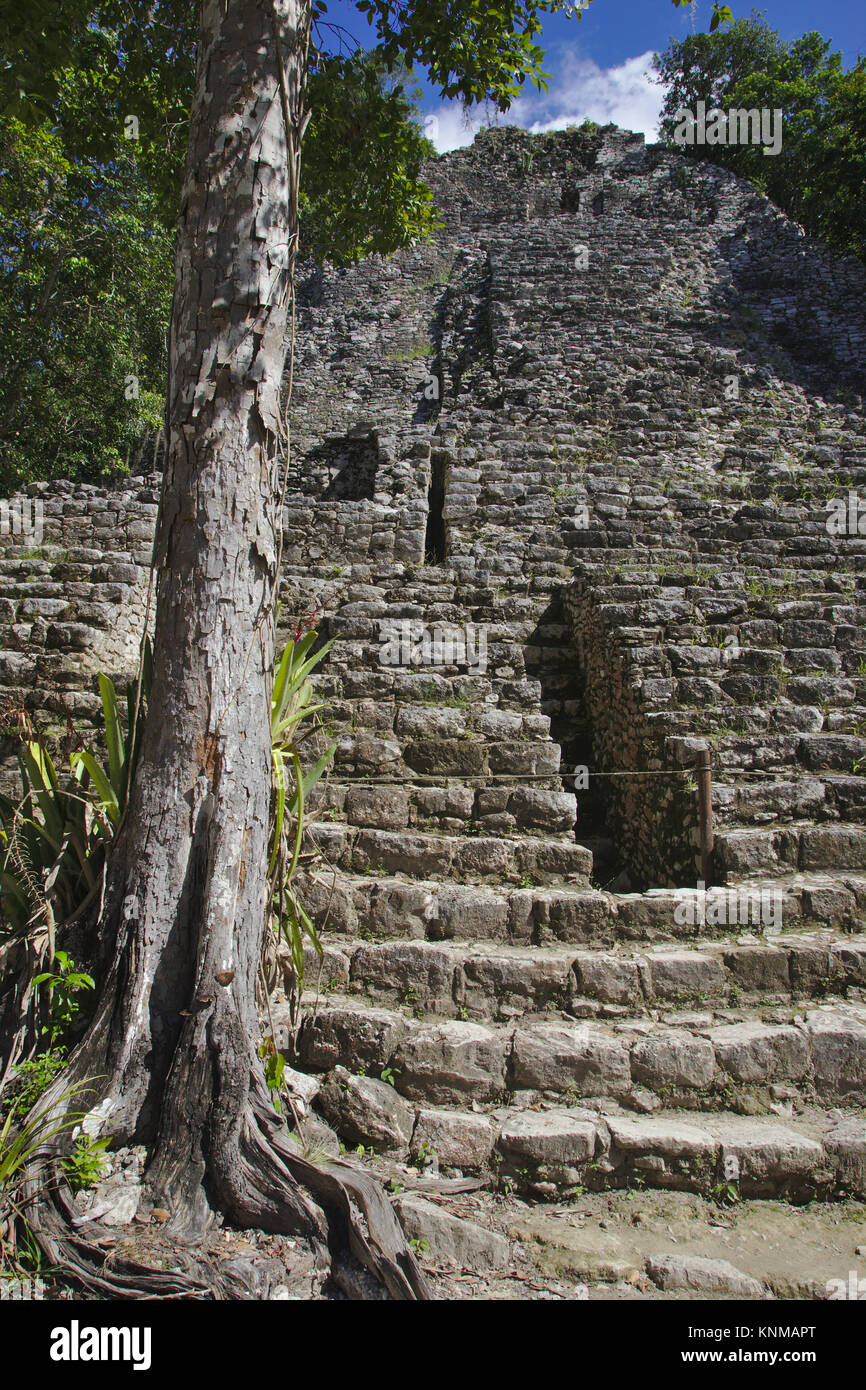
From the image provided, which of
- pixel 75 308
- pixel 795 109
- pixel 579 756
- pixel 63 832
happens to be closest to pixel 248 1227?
pixel 63 832

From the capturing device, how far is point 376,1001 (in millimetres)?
3037

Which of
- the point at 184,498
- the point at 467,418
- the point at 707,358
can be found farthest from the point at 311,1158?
the point at 707,358

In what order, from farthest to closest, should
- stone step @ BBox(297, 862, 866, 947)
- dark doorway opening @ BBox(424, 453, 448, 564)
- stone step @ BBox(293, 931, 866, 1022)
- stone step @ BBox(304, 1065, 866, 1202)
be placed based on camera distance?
dark doorway opening @ BBox(424, 453, 448, 564), stone step @ BBox(297, 862, 866, 947), stone step @ BBox(293, 931, 866, 1022), stone step @ BBox(304, 1065, 866, 1202)

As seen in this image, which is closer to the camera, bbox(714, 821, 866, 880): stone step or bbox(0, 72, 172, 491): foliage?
bbox(714, 821, 866, 880): stone step

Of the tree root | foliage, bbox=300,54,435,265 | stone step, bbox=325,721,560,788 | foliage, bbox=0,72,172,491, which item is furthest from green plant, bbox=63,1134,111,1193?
foliage, bbox=0,72,172,491

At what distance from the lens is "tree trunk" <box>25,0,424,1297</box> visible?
2117 mm

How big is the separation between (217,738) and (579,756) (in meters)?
3.19

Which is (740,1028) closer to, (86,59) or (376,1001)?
(376,1001)

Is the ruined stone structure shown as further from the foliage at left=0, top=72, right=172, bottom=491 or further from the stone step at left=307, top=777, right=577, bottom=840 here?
the foliage at left=0, top=72, right=172, bottom=491

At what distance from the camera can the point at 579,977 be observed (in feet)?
10.2

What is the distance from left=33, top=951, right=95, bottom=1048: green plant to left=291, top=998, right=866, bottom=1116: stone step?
81cm

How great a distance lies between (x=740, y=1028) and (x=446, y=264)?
1652cm

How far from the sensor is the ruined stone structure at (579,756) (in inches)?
111

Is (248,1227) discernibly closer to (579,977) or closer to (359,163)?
(579,977)
